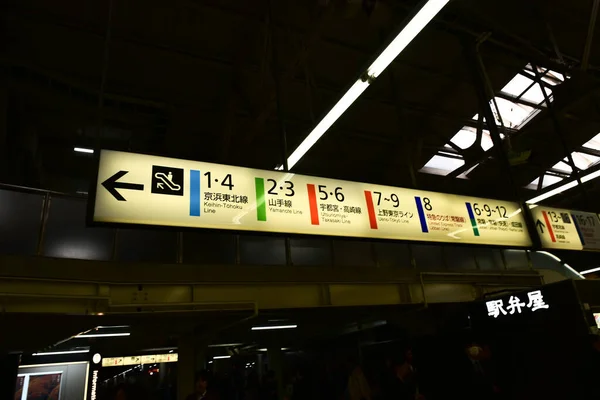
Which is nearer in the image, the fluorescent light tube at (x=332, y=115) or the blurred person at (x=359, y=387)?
the fluorescent light tube at (x=332, y=115)

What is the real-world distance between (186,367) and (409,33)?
25.1 ft

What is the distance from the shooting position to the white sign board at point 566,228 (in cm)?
474

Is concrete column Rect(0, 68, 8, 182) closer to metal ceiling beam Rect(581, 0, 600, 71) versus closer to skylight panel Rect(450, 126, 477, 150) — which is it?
metal ceiling beam Rect(581, 0, 600, 71)

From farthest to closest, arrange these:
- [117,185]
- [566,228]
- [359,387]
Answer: [359,387] → [566,228] → [117,185]

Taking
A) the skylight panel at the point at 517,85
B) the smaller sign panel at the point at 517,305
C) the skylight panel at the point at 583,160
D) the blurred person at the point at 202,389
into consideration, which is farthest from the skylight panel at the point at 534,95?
the blurred person at the point at 202,389

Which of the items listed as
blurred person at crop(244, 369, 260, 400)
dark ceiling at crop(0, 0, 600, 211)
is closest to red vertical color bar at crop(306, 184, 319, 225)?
dark ceiling at crop(0, 0, 600, 211)

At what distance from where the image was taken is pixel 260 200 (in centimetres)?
331

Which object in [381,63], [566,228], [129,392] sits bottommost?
[129,392]

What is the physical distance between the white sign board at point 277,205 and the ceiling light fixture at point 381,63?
0.70 metres

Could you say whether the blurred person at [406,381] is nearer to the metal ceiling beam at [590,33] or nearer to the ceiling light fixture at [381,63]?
the ceiling light fixture at [381,63]

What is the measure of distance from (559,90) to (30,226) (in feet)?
27.2

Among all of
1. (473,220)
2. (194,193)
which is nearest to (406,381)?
(473,220)

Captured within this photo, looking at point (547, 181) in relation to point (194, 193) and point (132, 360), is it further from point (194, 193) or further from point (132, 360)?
point (132, 360)

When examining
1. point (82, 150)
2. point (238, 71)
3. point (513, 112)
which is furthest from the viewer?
point (513, 112)
